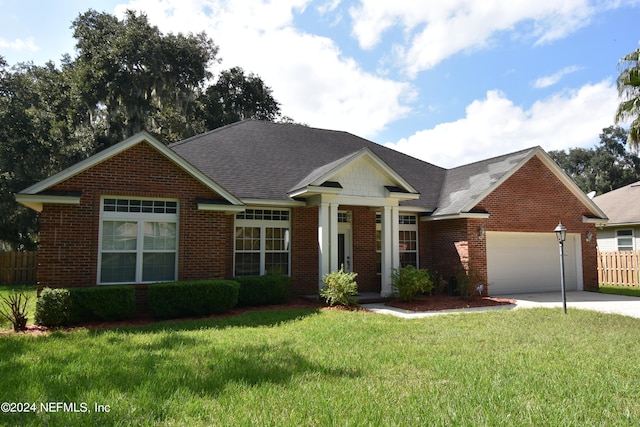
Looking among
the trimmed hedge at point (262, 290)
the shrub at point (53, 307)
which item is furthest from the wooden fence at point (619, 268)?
the shrub at point (53, 307)

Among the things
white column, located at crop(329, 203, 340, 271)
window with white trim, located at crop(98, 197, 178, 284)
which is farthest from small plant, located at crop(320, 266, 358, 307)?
window with white trim, located at crop(98, 197, 178, 284)

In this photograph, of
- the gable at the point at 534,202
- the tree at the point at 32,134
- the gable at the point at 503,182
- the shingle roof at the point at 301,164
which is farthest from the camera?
the tree at the point at 32,134

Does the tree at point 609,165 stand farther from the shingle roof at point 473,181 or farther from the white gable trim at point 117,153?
the white gable trim at point 117,153

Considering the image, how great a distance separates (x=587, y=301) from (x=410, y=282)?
6351mm

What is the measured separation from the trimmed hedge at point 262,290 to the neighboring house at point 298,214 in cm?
90

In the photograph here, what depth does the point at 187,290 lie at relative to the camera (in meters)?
10.2

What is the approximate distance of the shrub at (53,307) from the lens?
29.6 feet

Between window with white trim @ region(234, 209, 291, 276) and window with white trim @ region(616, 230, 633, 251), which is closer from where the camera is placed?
window with white trim @ region(234, 209, 291, 276)

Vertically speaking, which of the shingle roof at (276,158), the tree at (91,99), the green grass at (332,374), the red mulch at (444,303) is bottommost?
the red mulch at (444,303)

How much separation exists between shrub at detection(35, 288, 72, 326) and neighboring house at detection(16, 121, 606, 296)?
794 millimetres

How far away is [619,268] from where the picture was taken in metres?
19.5

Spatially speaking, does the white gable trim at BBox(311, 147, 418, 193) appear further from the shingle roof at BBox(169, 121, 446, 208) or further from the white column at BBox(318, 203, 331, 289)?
the white column at BBox(318, 203, 331, 289)

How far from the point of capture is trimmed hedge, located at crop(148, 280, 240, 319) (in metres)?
10.0

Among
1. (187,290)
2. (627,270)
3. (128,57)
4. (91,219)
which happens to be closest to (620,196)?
(627,270)
